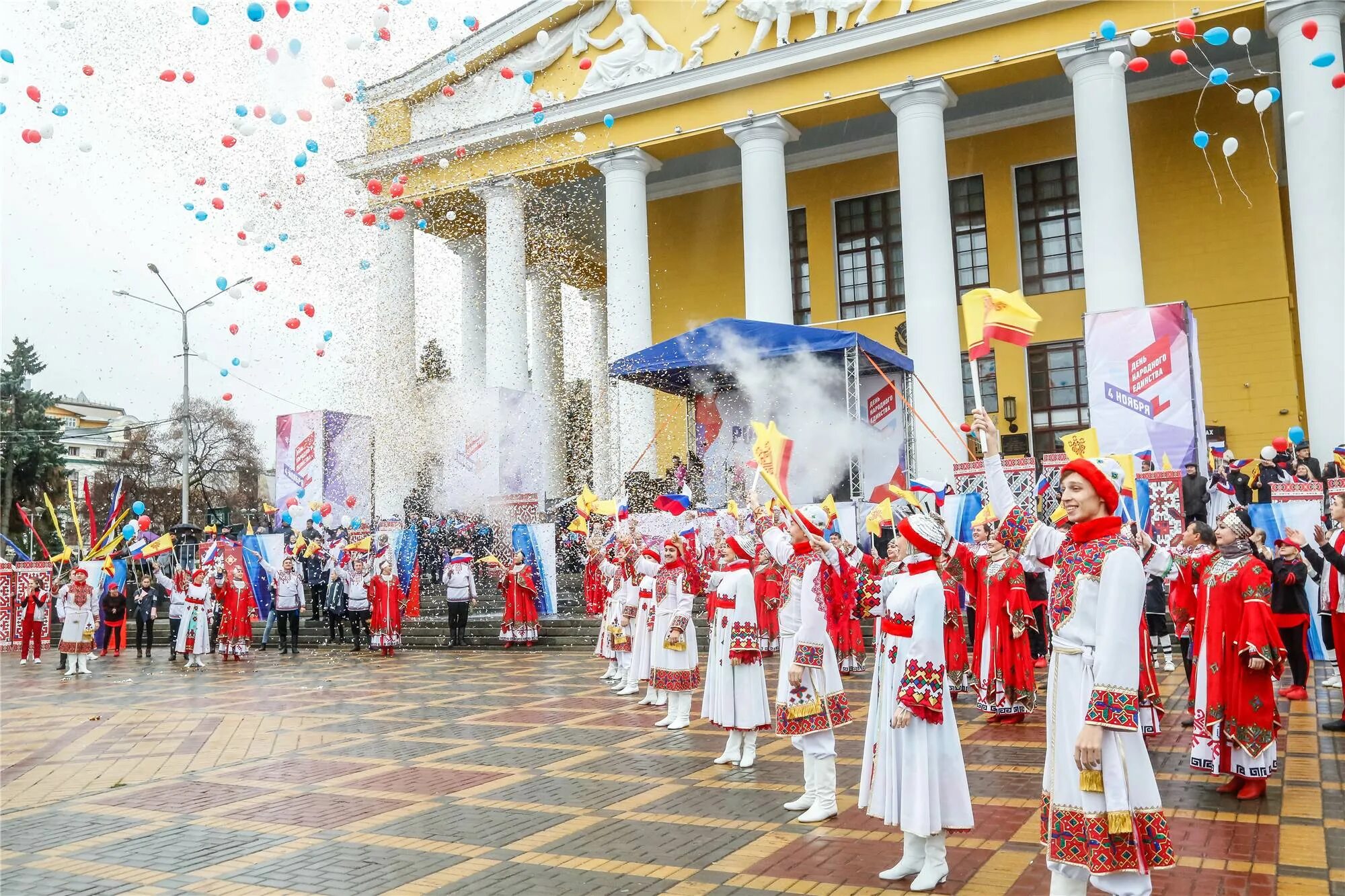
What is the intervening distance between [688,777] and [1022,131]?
23925 millimetres

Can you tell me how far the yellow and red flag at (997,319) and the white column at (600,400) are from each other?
18.9 metres

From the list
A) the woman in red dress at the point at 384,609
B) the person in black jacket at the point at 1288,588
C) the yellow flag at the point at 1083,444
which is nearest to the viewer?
the person in black jacket at the point at 1288,588

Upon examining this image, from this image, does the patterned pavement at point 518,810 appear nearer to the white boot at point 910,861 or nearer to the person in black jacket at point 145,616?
the white boot at point 910,861

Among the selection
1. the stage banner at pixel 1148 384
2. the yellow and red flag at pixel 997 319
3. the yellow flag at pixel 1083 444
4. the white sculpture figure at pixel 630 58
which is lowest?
the yellow flag at pixel 1083 444

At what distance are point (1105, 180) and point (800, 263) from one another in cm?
1025

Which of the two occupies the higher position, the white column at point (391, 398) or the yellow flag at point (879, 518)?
the white column at point (391, 398)

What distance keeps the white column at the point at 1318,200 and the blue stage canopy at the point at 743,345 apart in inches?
303

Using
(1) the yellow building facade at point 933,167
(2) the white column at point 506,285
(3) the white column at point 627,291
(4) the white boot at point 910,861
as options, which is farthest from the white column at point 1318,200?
(2) the white column at point 506,285

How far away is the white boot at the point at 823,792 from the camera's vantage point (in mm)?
6551

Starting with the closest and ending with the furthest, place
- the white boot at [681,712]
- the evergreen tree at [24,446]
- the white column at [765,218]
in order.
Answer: the white boot at [681,712]
the white column at [765,218]
the evergreen tree at [24,446]

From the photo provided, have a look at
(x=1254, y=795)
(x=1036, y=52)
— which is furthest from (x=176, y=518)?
(x=1254, y=795)

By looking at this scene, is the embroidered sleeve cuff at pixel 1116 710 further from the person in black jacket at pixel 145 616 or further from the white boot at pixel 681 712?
the person in black jacket at pixel 145 616

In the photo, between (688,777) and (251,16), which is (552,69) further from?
(688,777)

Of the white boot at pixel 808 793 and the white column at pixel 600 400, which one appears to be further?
the white column at pixel 600 400
